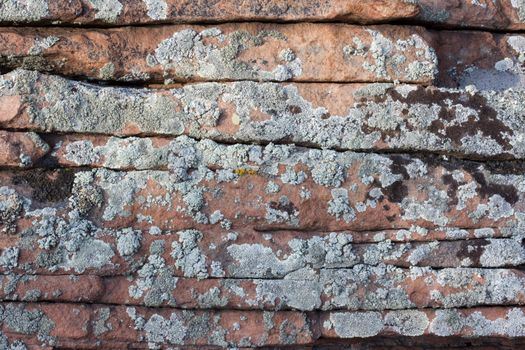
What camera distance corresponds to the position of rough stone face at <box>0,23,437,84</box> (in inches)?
148

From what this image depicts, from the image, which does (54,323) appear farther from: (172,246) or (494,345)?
(494,345)

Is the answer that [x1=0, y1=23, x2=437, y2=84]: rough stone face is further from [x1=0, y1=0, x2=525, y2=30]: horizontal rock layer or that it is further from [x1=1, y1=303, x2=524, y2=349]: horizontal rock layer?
[x1=1, y1=303, x2=524, y2=349]: horizontal rock layer

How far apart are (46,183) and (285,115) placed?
4.50ft

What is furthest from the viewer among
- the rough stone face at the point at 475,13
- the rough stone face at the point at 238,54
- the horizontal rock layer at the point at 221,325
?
the rough stone face at the point at 475,13

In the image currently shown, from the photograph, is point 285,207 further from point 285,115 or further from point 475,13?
point 475,13

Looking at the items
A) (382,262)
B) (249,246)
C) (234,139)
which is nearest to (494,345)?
(382,262)

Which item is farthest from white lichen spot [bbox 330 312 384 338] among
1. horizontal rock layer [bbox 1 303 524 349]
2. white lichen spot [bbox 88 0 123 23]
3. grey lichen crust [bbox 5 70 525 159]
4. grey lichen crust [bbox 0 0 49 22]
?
grey lichen crust [bbox 0 0 49 22]

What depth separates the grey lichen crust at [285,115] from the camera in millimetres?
3643

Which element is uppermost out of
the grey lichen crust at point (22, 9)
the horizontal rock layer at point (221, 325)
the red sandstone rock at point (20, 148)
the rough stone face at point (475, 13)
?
the rough stone face at point (475, 13)

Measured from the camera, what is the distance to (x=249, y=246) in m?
3.64

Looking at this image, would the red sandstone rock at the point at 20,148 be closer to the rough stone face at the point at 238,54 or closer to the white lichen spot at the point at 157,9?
the rough stone face at the point at 238,54

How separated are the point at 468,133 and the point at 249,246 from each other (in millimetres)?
1439

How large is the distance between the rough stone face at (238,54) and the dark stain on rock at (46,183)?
62 cm

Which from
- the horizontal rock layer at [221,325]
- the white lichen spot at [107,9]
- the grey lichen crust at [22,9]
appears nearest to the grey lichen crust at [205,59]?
the white lichen spot at [107,9]
